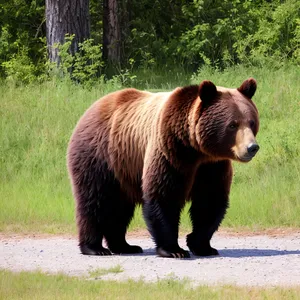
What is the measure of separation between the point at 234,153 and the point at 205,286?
1.75m

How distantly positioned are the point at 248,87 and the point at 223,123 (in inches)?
18.7

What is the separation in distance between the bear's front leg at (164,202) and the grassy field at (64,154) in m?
2.69

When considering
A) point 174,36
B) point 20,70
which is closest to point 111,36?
point 174,36

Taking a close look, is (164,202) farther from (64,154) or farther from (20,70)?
(20,70)

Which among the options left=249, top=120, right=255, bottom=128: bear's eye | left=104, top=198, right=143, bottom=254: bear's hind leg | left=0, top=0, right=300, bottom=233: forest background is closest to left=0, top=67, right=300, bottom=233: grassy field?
left=0, top=0, right=300, bottom=233: forest background

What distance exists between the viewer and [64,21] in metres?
16.7

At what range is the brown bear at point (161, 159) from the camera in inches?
328

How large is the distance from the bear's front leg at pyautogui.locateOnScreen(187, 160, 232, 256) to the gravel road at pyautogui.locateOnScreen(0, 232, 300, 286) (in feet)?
0.79

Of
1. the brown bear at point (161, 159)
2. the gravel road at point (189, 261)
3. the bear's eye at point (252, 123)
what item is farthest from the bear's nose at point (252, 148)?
the gravel road at point (189, 261)

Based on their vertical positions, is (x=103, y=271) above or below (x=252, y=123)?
below

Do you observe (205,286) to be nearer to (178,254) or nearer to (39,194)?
(178,254)

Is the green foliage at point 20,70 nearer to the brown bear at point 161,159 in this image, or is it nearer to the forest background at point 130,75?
the forest background at point 130,75

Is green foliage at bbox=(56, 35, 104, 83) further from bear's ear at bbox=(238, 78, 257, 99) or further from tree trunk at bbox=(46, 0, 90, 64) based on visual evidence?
bear's ear at bbox=(238, 78, 257, 99)

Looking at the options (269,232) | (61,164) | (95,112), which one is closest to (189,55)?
(61,164)
